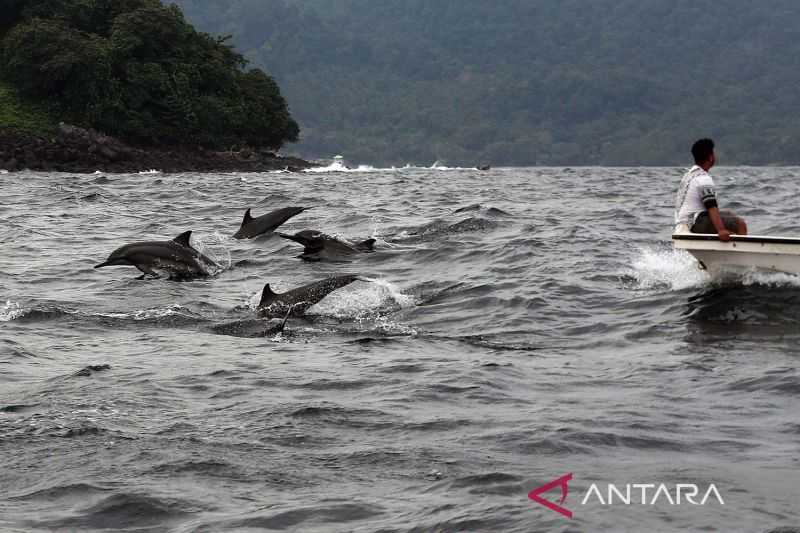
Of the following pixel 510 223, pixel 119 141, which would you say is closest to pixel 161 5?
pixel 119 141

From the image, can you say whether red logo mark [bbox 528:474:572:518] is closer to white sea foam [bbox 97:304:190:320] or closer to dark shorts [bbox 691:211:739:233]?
white sea foam [bbox 97:304:190:320]

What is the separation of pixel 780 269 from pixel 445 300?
13.2ft

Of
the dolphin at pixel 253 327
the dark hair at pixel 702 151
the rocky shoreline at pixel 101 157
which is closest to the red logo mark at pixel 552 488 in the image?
the dolphin at pixel 253 327

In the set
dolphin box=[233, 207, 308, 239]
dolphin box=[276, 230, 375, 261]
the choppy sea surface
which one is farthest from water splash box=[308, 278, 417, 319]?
dolphin box=[233, 207, 308, 239]

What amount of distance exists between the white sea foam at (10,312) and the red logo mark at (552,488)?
781 cm

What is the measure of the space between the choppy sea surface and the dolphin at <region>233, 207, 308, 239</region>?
1.62 meters

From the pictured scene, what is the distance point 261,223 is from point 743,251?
31.4ft

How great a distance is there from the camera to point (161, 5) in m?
83.3

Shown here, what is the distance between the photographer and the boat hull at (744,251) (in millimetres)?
13102

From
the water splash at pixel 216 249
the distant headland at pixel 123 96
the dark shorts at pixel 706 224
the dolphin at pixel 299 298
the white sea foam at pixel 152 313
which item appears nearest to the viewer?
the dolphin at pixel 299 298

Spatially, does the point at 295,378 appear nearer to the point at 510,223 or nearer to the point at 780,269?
the point at 780,269

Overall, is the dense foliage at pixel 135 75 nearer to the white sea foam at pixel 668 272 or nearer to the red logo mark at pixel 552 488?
the white sea foam at pixel 668 272

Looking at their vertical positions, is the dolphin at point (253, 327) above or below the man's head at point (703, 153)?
below

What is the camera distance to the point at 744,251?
13.4 m
